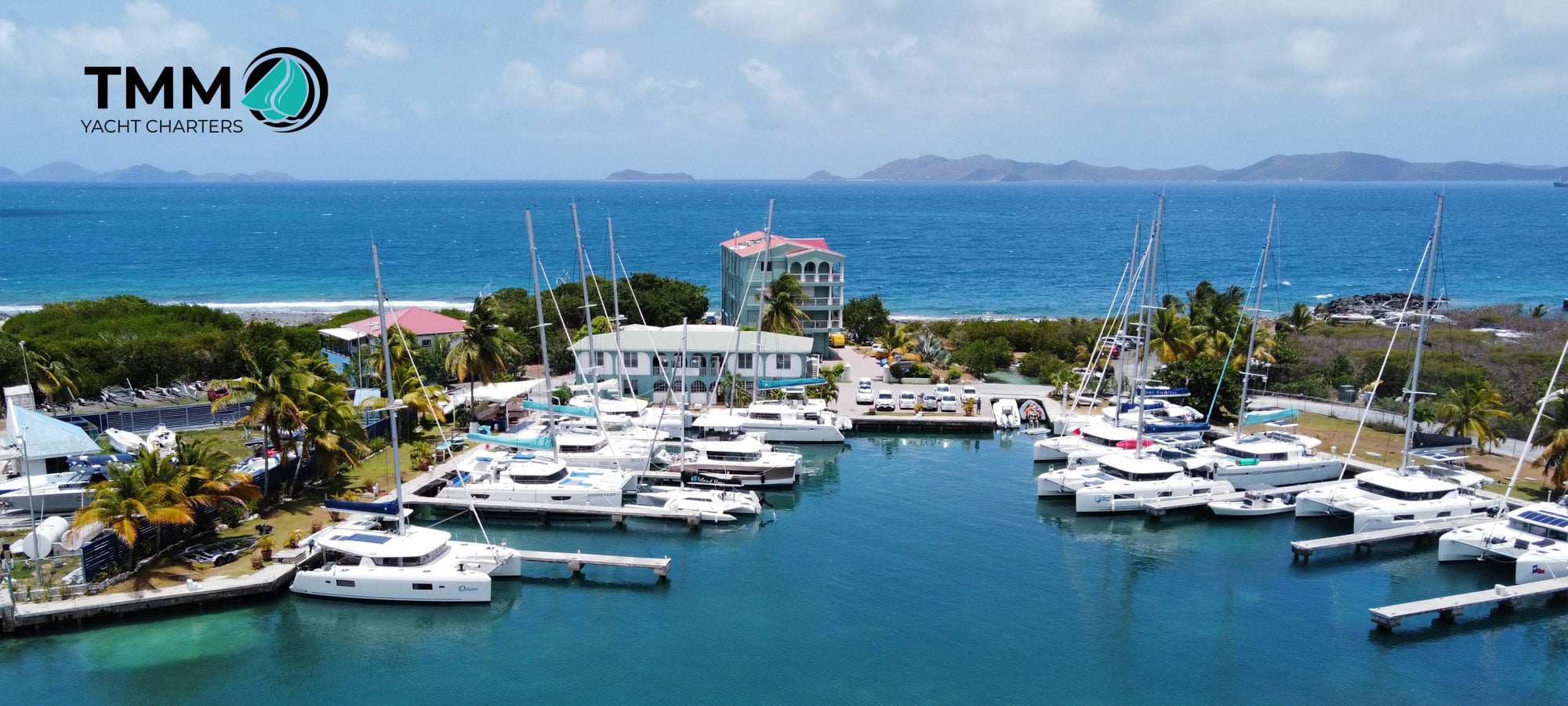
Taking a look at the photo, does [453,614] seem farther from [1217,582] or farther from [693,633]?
[1217,582]

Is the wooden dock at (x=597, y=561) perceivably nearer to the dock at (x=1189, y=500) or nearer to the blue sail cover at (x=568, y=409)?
the blue sail cover at (x=568, y=409)

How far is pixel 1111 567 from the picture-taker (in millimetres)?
35188

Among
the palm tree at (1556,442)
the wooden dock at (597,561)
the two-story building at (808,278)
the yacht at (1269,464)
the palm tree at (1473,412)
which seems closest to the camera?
the wooden dock at (597,561)

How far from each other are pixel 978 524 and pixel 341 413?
24.9 m

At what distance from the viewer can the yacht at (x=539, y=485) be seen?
38969 millimetres

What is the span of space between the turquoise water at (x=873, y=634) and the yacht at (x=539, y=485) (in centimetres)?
123

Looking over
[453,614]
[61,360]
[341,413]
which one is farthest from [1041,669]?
[61,360]

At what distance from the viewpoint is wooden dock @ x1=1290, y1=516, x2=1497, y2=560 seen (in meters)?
35.5

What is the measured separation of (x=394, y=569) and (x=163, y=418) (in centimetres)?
2251

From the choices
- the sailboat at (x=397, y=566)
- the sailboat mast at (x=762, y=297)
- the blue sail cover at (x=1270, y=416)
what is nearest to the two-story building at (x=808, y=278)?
the sailboat mast at (x=762, y=297)

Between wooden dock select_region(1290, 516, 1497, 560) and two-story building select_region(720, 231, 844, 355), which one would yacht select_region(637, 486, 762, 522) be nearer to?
wooden dock select_region(1290, 516, 1497, 560)

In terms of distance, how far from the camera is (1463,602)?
30172 mm

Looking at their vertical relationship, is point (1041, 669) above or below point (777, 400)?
below

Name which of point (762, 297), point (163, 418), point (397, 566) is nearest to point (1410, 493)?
point (762, 297)
